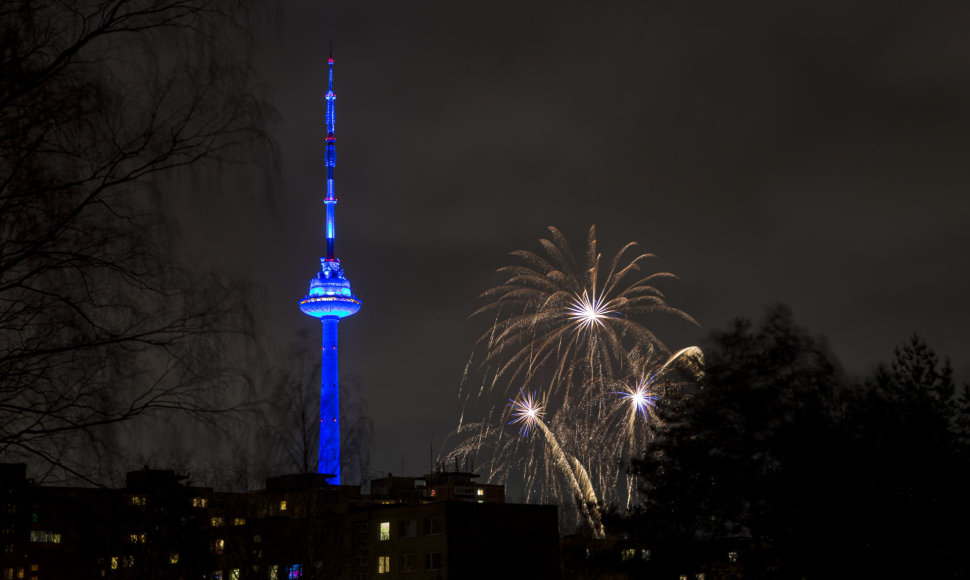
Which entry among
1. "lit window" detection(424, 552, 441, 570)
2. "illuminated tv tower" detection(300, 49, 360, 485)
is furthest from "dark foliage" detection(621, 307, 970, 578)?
"illuminated tv tower" detection(300, 49, 360, 485)

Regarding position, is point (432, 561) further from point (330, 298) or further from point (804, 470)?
point (330, 298)

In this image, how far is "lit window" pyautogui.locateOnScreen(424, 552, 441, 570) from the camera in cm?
7319

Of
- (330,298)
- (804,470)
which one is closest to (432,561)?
(804,470)

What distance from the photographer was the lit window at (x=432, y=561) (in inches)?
2881

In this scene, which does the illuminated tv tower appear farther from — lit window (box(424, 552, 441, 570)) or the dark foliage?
the dark foliage

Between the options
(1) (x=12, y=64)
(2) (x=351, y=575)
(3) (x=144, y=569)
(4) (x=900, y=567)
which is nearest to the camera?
(1) (x=12, y=64)

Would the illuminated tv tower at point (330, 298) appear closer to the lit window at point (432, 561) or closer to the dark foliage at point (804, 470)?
the lit window at point (432, 561)

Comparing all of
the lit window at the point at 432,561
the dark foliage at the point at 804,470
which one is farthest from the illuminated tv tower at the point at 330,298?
the dark foliage at the point at 804,470

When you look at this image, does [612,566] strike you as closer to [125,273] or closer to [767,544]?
[767,544]

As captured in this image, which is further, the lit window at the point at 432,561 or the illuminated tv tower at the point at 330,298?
the illuminated tv tower at the point at 330,298

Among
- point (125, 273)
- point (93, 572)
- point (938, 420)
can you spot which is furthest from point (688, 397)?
point (93, 572)

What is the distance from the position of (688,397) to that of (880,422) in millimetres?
7347

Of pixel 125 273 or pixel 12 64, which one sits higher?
pixel 12 64

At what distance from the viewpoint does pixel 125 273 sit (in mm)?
10141
